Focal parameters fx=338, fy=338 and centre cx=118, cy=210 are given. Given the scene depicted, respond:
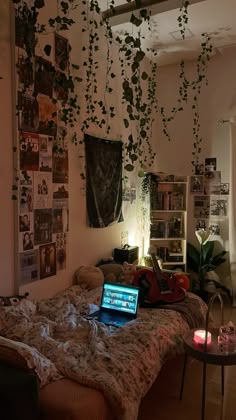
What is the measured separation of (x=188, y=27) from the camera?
11.8 feet

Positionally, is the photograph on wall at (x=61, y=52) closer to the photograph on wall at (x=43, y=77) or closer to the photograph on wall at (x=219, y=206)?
the photograph on wall at (x=43, y=77)

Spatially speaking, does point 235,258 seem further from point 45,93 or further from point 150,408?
point 45,93

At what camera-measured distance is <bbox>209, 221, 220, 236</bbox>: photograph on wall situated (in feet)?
14.5

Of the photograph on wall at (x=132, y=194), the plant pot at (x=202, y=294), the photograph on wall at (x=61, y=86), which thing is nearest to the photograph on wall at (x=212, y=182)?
the photograph on wall at (x=132, y=194)

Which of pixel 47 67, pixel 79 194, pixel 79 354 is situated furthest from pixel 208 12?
pixel 79 354

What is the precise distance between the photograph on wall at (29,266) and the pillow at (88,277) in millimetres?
524

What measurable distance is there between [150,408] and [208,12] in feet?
11.3

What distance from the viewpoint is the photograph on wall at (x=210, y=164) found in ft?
14.5

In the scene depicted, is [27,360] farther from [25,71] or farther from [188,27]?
[188,27]

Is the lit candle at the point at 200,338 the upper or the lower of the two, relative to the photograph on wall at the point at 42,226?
lower

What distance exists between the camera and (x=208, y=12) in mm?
3270

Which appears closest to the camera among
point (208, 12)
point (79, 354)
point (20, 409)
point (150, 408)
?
point (20, 409)

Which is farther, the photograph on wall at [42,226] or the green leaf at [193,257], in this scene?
the green leaf at [193,257]

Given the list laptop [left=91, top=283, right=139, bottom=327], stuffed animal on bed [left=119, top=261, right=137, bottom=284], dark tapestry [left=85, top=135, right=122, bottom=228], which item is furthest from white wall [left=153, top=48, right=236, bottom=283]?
laptop [left=91, top=283, right=139, bottom=327]
